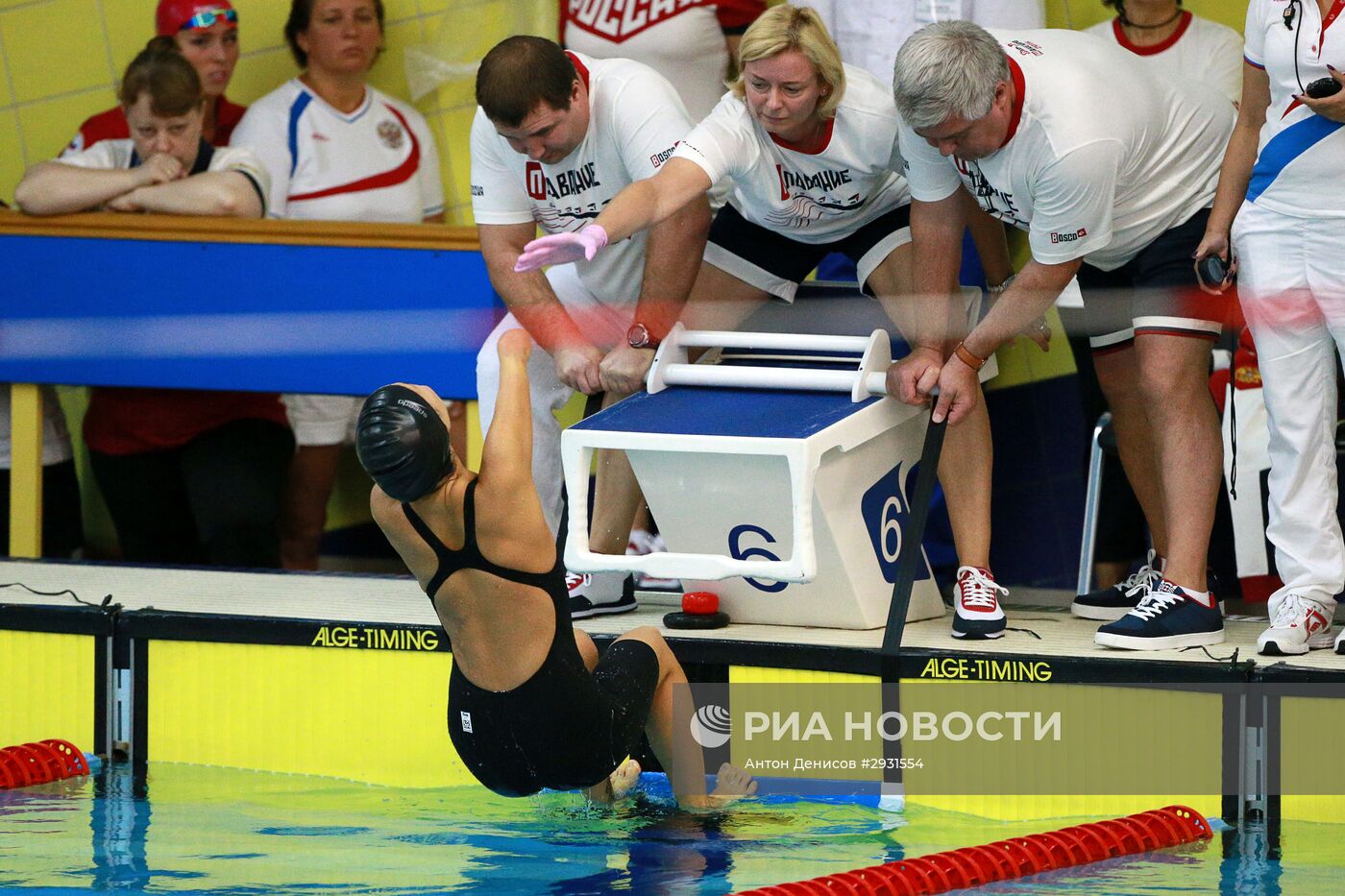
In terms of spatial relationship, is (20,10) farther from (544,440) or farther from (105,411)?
(544,440)

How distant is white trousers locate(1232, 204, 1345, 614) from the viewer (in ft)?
12.5

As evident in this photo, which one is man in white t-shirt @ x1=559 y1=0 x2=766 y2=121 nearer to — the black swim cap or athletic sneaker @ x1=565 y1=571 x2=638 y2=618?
athletic sneaker @ x1=565 y1=571 x2=638 y2=618

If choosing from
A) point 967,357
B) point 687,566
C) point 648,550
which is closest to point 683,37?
point 648,550

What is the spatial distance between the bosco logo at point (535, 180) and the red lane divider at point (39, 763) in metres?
1.77

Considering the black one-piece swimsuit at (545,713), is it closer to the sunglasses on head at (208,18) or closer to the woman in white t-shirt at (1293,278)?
the woman in white t-shirt at (1293,278)

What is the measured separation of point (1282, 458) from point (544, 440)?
184cm

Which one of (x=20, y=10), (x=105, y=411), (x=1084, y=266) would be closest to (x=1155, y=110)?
(x=1084, y=266)

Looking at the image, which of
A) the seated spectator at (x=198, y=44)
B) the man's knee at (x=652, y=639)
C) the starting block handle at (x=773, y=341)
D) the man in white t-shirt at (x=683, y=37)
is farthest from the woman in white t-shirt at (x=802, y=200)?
the seated spectator at (x=198, y=44)

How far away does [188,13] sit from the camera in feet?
19.2

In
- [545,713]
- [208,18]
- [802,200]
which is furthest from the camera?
[208,18]

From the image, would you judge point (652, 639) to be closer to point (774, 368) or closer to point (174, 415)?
point (774, 368)

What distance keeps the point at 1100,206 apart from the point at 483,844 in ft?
6.04

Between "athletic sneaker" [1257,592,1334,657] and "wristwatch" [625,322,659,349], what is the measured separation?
1571 millimetres

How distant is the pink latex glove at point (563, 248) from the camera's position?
3889mm
